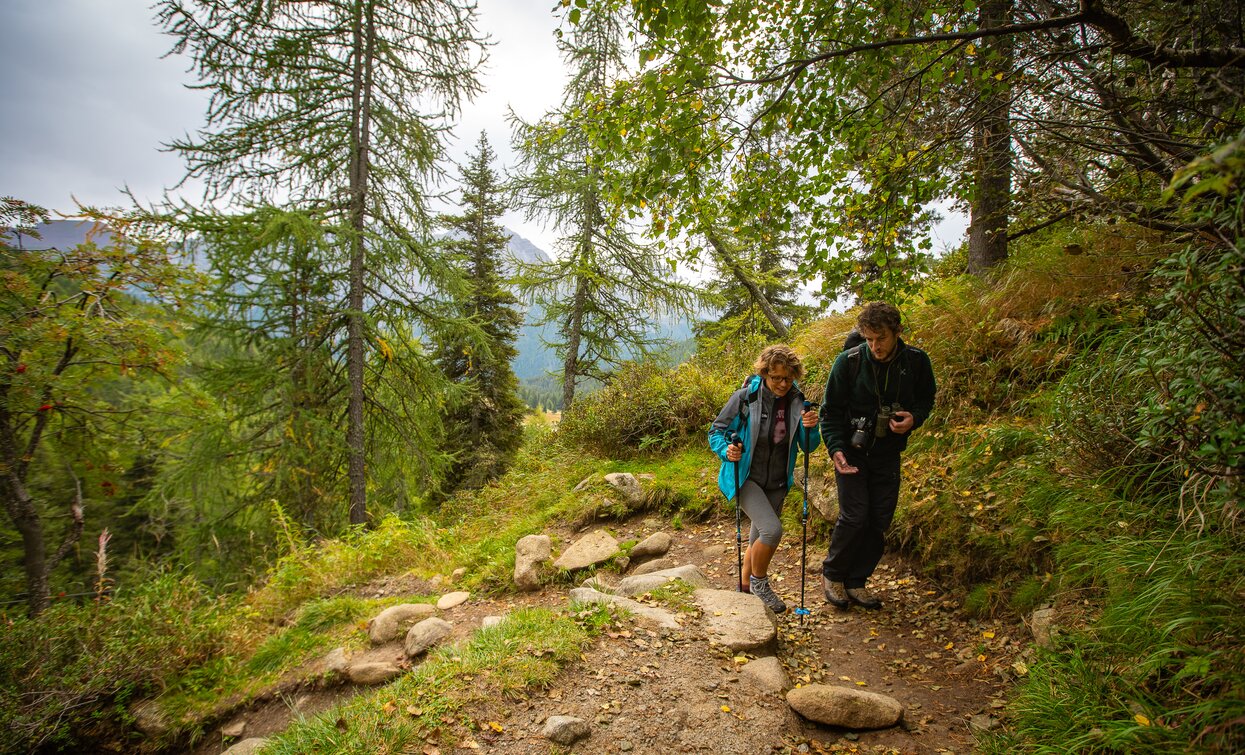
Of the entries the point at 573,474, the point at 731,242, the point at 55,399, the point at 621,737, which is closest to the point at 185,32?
the point at 55,399

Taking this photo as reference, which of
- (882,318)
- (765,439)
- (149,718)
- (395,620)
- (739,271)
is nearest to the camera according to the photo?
(882,318)

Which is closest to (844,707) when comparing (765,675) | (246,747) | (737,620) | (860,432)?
(765,675)

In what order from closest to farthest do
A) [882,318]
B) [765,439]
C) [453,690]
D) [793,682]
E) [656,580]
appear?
[453,690] → [793,682] → [882,318] → [765,439] → [656,580]

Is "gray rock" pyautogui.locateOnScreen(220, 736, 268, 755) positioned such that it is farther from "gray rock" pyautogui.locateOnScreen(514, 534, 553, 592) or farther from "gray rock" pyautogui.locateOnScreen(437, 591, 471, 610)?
"gray rock" pyautogui.locateOnScreen(514, 534, 553, 592)

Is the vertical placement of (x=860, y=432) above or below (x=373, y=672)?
above

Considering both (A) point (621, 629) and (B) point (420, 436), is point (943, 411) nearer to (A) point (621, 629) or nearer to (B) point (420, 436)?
(A) point (621, 629)

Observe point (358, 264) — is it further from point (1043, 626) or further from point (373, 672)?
point (1043, 626)

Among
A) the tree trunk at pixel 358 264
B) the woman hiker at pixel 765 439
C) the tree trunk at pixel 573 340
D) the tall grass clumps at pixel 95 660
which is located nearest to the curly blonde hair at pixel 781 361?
the woman hiker at pixel 765 439

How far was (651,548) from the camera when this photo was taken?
20.4 ft

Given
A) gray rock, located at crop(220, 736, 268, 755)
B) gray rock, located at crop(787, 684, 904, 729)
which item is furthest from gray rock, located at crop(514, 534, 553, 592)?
gray rock, located at crop(787, 684, 904, 729)

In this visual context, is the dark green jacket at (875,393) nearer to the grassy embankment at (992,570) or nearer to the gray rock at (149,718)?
the grassy embankment at (992,570)

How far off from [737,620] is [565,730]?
5.52ft

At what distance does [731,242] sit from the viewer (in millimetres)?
11562

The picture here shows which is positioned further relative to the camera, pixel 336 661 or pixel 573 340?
pixel 573 340
